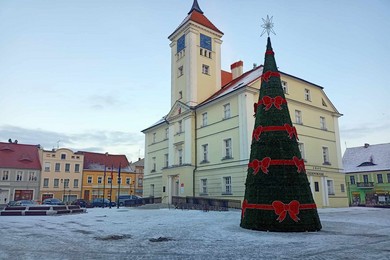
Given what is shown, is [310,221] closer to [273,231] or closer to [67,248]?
[273,231]

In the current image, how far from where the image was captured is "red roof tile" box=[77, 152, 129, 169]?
66000 mm

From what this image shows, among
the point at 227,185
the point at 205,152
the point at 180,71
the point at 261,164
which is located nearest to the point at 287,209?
the point at 261,164

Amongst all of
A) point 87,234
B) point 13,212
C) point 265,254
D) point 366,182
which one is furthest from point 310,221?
point 366,182

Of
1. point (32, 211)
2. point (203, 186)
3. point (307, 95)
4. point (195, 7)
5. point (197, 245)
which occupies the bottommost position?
point (197, 245)

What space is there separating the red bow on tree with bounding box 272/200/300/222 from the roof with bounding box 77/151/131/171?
5683cm

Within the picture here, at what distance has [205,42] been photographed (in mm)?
38531

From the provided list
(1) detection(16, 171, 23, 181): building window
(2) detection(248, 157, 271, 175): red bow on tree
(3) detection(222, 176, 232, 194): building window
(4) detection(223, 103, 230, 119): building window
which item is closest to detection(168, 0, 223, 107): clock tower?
(4) detection(223, 103, 230, 119): building window

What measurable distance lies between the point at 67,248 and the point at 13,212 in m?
17.7

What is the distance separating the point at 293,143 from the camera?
1350 centimetres

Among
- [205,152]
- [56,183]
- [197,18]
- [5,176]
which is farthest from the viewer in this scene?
[56,183]

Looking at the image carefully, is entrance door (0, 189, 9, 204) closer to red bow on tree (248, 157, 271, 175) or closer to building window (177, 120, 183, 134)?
building window (177, 120, 183, 134)

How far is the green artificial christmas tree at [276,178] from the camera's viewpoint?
12.2m

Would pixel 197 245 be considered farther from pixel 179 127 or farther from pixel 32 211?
pixel 179 127

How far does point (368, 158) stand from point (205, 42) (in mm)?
38651
